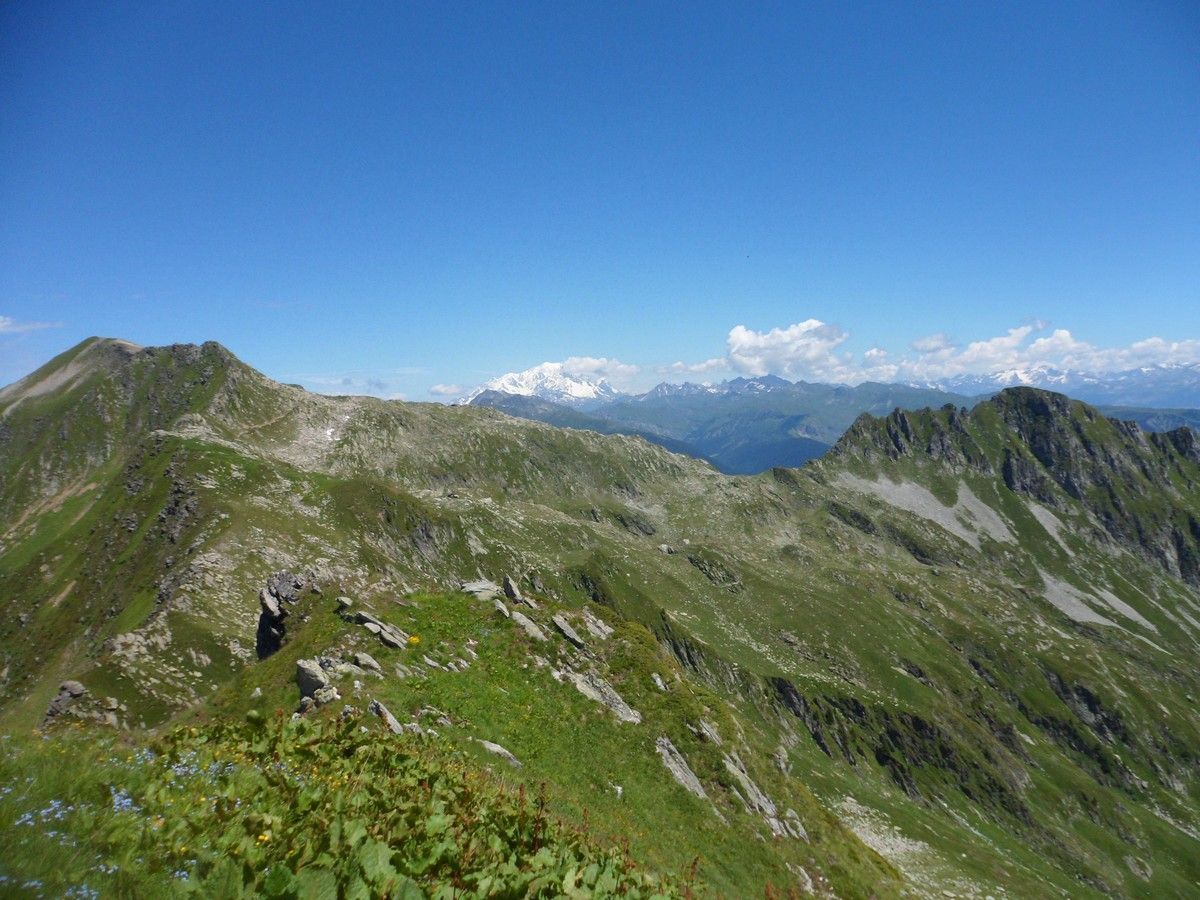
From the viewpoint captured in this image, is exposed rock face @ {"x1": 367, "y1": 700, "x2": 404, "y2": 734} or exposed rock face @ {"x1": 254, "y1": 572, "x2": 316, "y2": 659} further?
exposed rock face @ {"x1": 254, "y1": 572, "x2": 316, "y2": 659}

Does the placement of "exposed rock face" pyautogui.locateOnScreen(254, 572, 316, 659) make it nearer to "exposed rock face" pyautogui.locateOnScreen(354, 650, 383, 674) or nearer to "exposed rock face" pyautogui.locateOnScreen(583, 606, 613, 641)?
"exposed rock face" pyautogui.locateOnScreen(354, 650, 383, 674)

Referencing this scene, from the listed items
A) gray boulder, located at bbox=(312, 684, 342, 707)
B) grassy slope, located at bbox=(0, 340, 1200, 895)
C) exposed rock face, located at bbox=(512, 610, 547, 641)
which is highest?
gray boulder, located at bbox=(312, 684, 342, 707)

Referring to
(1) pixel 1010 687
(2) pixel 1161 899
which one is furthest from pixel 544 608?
(1) pixel 1010 687

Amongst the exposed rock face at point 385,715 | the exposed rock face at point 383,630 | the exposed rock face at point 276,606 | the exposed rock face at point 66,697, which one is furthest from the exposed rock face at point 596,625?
the exposed rock face at point 66,697

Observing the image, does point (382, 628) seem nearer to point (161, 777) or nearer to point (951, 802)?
point (161, 777)

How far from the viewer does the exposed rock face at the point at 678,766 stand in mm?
Result: 26391

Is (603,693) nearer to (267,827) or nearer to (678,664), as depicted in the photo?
(678,664)

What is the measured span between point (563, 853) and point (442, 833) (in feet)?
8.31

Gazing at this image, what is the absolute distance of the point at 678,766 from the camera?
89.3 feet

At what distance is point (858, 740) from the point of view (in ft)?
405

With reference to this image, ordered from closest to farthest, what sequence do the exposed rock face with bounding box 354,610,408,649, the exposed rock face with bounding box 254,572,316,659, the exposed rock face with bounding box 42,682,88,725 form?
the exposed rock face with bounding box 354,610,408,649 < the exposed rock face with bounding box 254,572,316,659 < the exposed rock face with bounding box 42,682,88,725

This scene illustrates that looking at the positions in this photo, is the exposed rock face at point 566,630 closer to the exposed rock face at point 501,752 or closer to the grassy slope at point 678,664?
the grassy slope at point 678,664

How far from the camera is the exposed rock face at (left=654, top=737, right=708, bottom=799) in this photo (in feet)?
86.6

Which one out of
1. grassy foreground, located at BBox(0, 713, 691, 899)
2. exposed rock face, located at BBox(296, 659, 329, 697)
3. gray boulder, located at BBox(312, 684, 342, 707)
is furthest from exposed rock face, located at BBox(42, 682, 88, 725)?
grassy foreground, located at BBox(0, 713, 691, 899)
